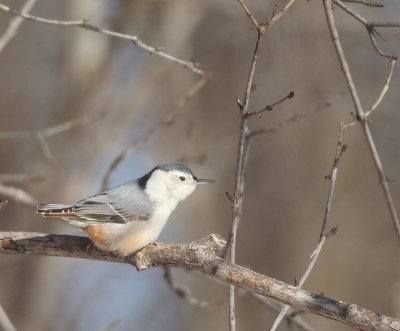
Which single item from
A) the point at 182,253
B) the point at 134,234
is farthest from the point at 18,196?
the point at 182,253

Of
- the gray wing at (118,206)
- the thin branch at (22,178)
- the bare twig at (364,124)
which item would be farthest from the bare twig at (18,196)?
the bare twig at (364,124)

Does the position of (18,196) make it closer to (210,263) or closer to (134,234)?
(134,234)

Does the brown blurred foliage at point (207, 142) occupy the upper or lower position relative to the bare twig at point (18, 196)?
upper

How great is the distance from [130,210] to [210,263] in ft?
2.60

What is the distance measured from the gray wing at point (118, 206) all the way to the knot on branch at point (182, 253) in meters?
0.29

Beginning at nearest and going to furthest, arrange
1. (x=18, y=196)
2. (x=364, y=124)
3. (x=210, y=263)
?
1. (x=364, y=124)
2. (x=210, y=263)
3. (x=18, y=196)

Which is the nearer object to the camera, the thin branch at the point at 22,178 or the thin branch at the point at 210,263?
the thin branch at the point at 210,263

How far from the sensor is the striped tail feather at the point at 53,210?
2.78 metres

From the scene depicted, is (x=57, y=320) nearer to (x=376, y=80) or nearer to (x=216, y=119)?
(x=216, y=119)

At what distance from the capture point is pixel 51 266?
521 centimetres

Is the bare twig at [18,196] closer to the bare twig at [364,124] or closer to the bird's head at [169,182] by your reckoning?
the bird's head at [169,182]

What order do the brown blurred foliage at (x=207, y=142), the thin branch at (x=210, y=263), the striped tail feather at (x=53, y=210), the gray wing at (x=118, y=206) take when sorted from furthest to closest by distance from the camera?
the brown blurred foliage at (x=207, y=142) → the gray wing at (x=118, y=206) → the striped tail feather at (x=53, y=210) → the thin branch at (x=210, y=263)

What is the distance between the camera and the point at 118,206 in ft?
10.00

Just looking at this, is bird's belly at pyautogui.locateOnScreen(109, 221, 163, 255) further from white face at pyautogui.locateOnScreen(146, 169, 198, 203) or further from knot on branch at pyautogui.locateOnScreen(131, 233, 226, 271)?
white face at pyautogui.locateOnScreen(146, 169, 198, 203)
